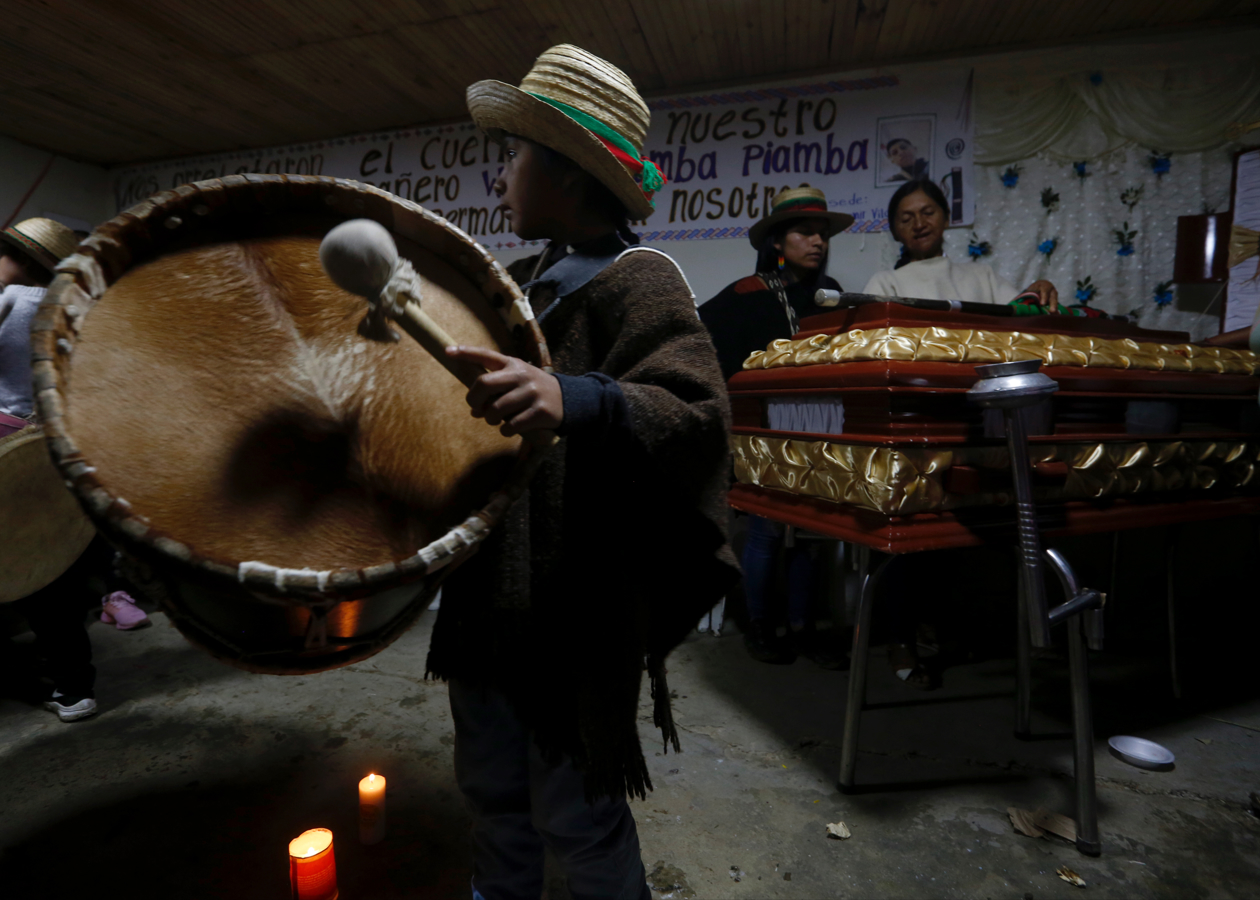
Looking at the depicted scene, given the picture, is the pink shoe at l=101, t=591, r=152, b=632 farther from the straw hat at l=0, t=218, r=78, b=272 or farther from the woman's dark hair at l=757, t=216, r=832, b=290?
the woman's dark hair at l=757, t=216, r=832, b=290

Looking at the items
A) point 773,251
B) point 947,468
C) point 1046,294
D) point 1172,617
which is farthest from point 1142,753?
point 773,251

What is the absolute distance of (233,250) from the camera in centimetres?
73

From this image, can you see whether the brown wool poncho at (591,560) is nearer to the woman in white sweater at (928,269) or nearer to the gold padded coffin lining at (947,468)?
the gold padded coffin lining at (947,468)

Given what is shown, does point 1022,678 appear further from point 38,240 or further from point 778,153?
point 38,240

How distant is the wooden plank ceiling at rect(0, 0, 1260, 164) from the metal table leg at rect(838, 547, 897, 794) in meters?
2.89

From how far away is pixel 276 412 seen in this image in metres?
0.68

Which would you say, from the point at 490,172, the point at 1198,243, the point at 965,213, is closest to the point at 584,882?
the point at 965,213

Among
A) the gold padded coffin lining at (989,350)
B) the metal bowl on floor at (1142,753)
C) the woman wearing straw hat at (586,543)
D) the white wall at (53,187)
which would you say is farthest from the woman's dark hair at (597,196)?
the white wall at (53,187)

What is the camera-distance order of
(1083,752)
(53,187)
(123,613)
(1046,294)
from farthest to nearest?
(53,187)
(123,613)
(1046,294)
(1083,752)

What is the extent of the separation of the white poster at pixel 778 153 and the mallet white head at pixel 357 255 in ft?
10.2

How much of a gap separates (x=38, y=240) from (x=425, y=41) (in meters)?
2.21

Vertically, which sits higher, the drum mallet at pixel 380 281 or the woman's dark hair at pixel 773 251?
the woman's dark hair at pixel 773 251

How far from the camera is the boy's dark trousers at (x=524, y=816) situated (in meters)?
1.00

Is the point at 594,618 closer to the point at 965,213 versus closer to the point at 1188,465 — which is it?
the point at 1188,465
